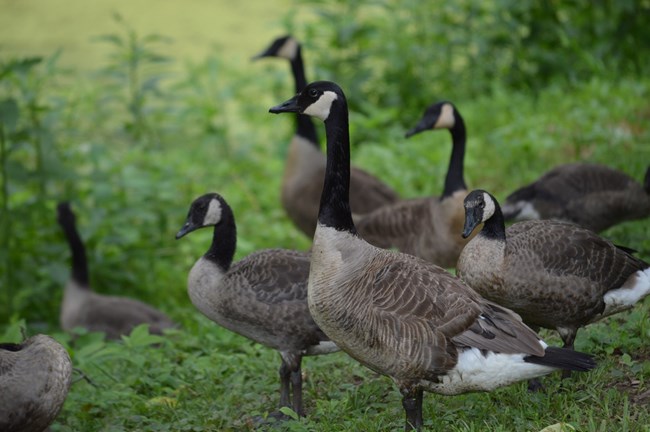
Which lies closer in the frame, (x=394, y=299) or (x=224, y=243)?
(x=394, y=299)

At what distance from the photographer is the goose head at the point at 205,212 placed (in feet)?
20.5

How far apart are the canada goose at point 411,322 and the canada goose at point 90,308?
328cm

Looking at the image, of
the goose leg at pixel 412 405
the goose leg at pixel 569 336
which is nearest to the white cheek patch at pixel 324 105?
the goose leg at pixel 412 405

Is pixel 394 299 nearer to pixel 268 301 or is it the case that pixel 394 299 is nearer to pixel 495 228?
pixel 495 228

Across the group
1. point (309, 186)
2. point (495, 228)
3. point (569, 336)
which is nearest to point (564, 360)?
point (569, 336)

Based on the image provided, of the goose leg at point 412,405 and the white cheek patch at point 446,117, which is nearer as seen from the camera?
the goose leg at point 412,405

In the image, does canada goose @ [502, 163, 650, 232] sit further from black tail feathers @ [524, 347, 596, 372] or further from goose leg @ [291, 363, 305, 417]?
black tail feathers @ [524, 347, 596, 372]

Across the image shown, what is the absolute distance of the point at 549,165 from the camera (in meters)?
9.99

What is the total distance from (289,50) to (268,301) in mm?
5187

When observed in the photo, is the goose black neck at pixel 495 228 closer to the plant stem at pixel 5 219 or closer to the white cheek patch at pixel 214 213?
the white cheek patch at pixel 214 213

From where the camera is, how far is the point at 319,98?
5.13 meters

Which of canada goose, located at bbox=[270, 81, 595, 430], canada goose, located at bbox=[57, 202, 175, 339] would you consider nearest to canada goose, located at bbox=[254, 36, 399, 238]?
canada goose, located at bbox=[57, 202, 175, 339]

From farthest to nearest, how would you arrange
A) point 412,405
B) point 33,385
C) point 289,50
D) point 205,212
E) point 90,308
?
point 289,50
point 90,308
point 205,212
point 33,385
point 412,405

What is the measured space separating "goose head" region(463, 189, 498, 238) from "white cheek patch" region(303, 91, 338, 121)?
1103mm
